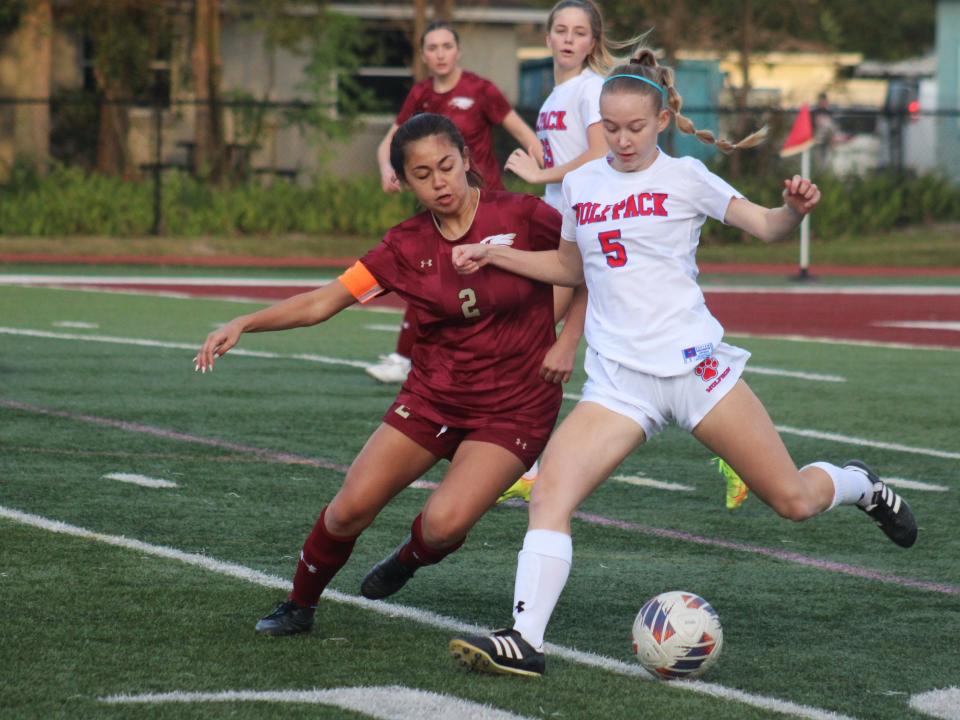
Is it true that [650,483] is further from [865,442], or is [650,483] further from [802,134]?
[802,134]

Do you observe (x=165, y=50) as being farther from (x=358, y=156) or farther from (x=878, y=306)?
(x=878, y=306)

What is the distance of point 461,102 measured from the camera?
1050 centimetres

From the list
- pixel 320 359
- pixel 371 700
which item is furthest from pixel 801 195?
pixel 320 359

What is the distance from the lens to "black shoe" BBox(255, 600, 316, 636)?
5488 mm

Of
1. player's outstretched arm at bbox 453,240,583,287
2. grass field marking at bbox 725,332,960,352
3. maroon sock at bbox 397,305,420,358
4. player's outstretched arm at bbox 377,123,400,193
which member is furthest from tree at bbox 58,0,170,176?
player's outstretched arm at bbox 453,240,583,287

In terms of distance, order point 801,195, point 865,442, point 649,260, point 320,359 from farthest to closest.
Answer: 1. point 320,359
2. point 865,442
3. point 649,260
4. point 801,195

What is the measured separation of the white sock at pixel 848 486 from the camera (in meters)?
5.89

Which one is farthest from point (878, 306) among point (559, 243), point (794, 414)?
point (559, 243)

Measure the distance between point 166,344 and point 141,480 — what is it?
5792mm

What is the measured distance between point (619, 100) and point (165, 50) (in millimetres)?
27141

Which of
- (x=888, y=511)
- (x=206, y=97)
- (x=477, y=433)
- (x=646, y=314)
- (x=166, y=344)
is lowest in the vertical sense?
(x=166, y=344)

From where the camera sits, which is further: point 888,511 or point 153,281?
point 153,281

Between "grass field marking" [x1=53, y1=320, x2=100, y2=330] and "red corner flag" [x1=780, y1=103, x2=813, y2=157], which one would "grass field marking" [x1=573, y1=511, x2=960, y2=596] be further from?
"red corner flag" [x1=780, y1=103, x2=813, y2=157]

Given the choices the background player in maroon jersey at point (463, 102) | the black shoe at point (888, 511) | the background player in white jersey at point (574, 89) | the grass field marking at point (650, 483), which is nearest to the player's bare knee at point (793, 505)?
the black shoe at point (888, 511)
